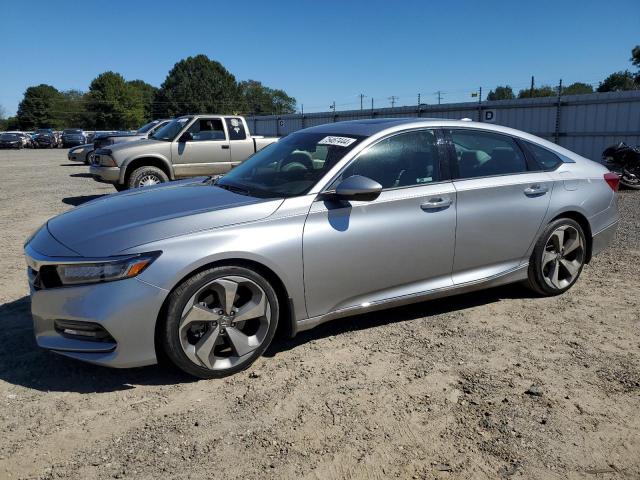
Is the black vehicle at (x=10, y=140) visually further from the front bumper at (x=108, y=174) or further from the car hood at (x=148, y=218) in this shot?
the car hood at (x=148, y=218)

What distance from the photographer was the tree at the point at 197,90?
91312 millimetres

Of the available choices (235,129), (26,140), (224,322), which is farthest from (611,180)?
(26,140)

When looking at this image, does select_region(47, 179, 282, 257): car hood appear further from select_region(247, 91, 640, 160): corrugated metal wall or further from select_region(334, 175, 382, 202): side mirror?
select_region(247, 91, 640, 160): corrugated metal wall

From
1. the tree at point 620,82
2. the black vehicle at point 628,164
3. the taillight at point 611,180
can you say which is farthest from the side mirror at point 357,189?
the tree at point 620,82

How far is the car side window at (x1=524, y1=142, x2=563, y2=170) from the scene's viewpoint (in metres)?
4.88

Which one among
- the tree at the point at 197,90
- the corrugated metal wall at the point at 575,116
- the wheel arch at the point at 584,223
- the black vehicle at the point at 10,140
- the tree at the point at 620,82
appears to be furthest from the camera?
the tree at the point at 197,90

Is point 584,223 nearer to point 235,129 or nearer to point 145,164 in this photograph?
point 235,129

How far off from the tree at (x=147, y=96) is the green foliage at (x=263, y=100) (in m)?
16.7

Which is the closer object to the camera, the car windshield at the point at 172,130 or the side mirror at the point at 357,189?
the side mirror at the point at 357,189

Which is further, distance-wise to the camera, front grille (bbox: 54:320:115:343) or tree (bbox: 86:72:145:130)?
tree (bbox: 86:72:145:130)

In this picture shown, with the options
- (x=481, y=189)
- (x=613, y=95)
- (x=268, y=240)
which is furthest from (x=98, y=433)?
(x=613, y=95)

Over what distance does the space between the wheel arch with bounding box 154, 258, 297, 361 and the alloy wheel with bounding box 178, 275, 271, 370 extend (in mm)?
100

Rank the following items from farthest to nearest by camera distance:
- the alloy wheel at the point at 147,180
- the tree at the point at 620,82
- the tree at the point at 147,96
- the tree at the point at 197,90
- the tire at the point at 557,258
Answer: the tree at the point at 147,96, the tree at the point at 197,90, the tree at the point at 620,82, the alloy wheel at the point at 147,180, the tire at the point at 557,258

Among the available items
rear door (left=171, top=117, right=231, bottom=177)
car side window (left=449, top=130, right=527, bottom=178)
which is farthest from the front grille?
rear door (left=171, top=117, right=231, bottom=177)
